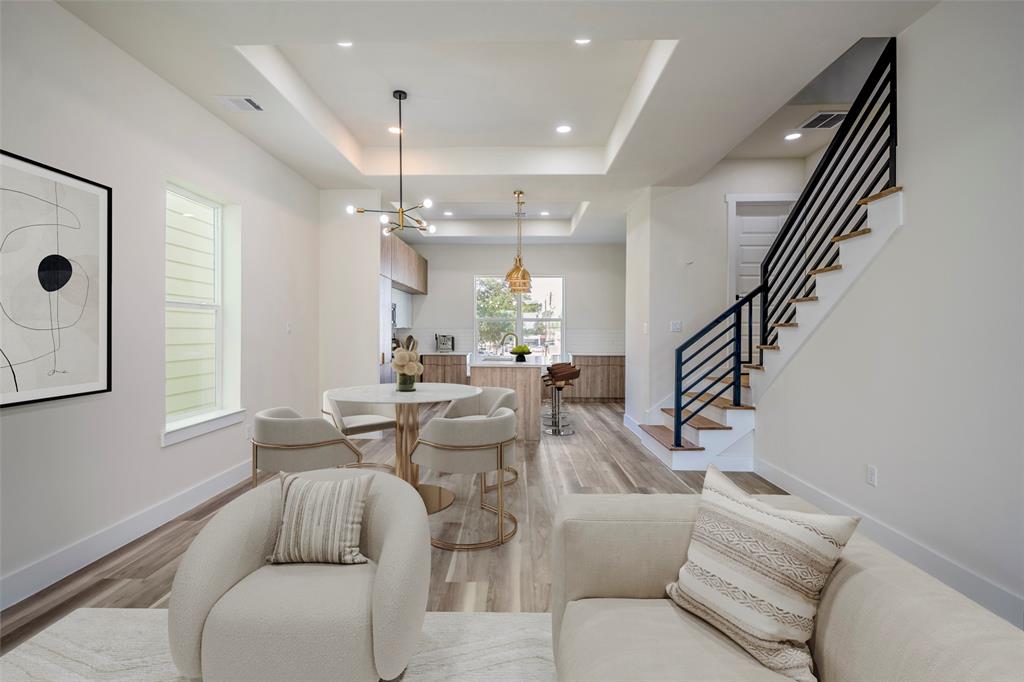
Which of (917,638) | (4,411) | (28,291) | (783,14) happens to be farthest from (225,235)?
(917,638)

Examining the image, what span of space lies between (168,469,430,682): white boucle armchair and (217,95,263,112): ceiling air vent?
9.41 feet

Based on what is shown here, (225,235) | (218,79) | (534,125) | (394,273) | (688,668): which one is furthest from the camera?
(394,273)

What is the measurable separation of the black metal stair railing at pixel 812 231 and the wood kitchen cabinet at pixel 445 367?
398cm

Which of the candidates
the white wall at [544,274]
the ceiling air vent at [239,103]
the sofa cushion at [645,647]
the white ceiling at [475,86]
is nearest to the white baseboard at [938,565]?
the sofa cushion at [645,647]

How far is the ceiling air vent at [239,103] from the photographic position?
3145 mm

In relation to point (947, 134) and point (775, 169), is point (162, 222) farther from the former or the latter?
point (775, 169)

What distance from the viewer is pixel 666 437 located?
4559 mm

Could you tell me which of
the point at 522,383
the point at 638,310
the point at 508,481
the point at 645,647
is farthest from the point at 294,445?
the point at 638,310

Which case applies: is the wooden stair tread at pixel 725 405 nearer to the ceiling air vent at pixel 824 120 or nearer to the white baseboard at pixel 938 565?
the white baseboard at pixel 938 565

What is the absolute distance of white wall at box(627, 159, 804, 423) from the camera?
5105mm

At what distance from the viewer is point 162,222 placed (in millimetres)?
2967

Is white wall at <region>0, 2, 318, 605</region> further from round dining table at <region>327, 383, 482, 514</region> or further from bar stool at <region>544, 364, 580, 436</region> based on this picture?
bar stool at <region>544, 364, 580, 436</region>

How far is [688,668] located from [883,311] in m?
2.50

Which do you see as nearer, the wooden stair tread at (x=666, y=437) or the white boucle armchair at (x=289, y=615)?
the white boucle armchair at (x=289, y=615)
